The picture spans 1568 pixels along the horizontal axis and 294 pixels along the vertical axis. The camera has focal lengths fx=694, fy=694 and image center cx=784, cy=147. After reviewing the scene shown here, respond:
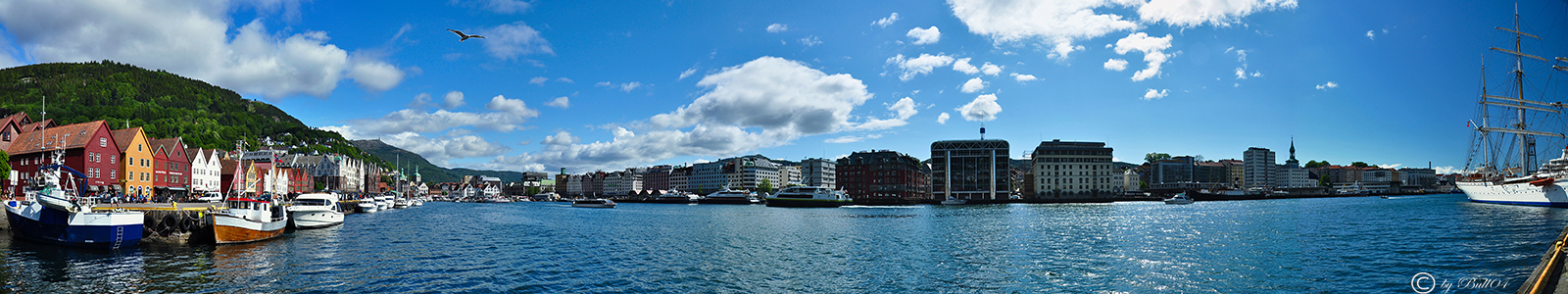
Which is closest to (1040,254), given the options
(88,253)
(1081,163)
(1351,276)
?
(1351,276)

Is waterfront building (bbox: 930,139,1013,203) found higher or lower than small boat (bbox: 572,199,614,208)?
higher

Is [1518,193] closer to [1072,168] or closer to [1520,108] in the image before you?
[1520,108]

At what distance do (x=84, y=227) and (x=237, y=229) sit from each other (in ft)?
16.7

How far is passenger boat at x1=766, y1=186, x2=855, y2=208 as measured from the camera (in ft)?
358

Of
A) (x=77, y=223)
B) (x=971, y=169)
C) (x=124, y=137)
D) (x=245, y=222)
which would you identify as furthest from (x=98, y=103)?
(x=971, y=169)

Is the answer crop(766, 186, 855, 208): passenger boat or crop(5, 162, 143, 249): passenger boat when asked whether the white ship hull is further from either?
crop(5, 162, 143, 249): passenger boat

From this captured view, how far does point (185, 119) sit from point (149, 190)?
505 feet

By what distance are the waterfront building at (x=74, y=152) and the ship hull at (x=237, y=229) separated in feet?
111

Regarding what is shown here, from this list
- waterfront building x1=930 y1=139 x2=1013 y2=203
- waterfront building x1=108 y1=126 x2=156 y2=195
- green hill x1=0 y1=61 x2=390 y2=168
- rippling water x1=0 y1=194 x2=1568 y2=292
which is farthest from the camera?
waterfront building x1=930 y1=139 x2=1013 y2=203

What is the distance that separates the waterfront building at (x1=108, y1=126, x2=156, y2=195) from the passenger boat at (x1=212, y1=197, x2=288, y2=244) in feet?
118

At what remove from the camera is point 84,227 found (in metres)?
26.6

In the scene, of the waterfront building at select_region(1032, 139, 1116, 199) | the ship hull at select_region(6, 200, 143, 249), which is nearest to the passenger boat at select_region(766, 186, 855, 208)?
the waterfront building at select_region(1032, 139, 1116, 199)

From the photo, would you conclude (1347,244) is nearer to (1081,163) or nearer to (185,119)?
(1081,163)

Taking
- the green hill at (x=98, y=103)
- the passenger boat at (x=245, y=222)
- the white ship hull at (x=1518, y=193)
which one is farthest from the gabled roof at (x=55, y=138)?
the white ship hull at (x=1518, y=193)
